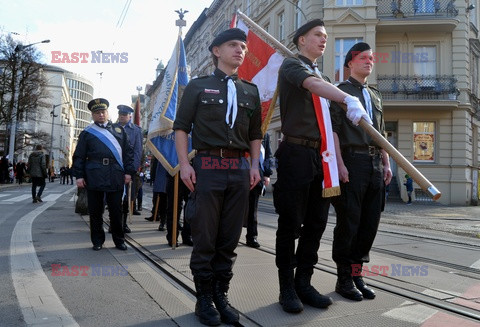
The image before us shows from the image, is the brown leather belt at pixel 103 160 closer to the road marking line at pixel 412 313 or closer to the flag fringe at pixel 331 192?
the flag fringe at pixel 331 192

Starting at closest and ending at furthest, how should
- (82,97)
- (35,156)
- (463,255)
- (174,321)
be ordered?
(174,321) < (463,255) < (35,156) < (82,97)

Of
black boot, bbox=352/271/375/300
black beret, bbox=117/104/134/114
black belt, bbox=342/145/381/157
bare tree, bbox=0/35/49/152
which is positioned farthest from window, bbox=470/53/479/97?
bare tree, bbox=0/35/49/152

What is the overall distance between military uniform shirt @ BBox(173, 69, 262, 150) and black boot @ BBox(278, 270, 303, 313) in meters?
1.03

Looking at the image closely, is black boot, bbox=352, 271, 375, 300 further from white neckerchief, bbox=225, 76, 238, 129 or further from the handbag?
the handbag

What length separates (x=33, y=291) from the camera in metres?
3.54

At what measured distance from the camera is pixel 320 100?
335cm

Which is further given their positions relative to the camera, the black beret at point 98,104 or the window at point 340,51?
the window at point 340,51

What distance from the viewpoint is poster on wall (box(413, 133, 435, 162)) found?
2197 centimetres

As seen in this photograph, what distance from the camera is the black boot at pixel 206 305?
2867mm

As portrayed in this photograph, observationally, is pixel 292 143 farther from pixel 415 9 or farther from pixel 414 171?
pixel 415 9

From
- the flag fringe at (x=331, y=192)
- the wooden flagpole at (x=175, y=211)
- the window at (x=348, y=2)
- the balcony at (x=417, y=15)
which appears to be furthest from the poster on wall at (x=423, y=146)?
the flag fringe at (x=331, y=192)

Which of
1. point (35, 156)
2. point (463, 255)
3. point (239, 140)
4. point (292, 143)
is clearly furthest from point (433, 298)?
point (35, 156)

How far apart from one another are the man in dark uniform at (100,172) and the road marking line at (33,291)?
888 millimetres

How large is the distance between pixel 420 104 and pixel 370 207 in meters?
19.4
